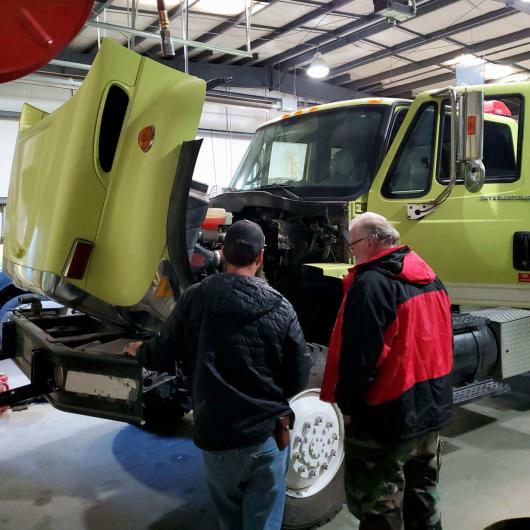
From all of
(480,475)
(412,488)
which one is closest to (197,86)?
(412,488)

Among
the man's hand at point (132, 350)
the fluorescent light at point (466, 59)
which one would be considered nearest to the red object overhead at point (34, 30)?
the man's hand at point (132, 350)

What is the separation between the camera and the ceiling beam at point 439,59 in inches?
371

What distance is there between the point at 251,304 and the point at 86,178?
1.25 metres

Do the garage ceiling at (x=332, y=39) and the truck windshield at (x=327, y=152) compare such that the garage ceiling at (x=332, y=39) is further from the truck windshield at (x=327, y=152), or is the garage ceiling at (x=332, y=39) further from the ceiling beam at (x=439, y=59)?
the truck windshield at (x=327, y=152)

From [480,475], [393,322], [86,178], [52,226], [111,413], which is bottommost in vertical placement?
[480,475]

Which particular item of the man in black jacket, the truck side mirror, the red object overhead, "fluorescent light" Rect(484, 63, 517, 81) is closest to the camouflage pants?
the man in black jacket

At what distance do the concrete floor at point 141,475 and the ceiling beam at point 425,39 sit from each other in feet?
19.6

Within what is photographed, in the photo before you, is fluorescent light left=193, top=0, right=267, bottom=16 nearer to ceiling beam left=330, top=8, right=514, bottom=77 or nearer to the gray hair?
ceiling beam left=330, top=8, right=514, bottom=77

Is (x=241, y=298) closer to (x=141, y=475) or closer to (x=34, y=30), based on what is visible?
(x=34, y=30)

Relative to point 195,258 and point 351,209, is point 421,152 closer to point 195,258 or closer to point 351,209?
point 351,209

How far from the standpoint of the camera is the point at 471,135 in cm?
346

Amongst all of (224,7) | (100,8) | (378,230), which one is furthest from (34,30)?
(224,7)

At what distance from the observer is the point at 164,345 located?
2.44m

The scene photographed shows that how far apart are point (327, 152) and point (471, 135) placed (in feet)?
4.51
